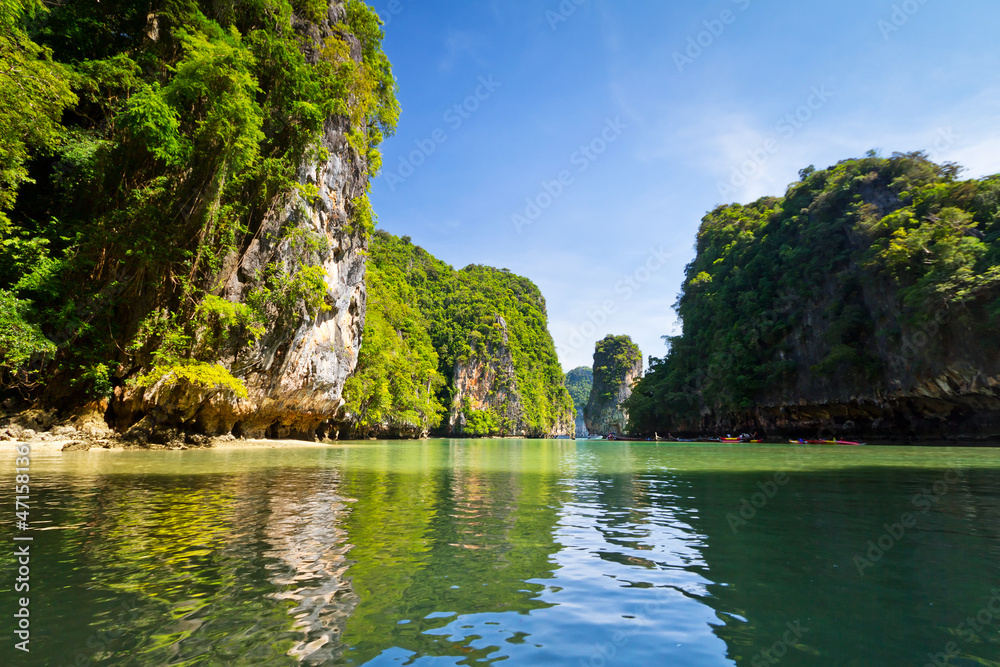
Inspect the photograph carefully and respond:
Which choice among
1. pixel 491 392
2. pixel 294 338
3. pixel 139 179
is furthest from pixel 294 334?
pixel 491 392

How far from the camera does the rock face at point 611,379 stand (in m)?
116

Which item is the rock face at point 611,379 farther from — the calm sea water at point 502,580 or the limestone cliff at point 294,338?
the calm sea water at point 502,580

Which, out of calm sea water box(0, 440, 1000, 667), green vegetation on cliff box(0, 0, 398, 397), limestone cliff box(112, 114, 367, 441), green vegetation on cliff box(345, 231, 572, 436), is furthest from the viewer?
green vegetation on cliff box(345, 231, 572, 436)

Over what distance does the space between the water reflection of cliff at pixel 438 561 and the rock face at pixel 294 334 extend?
16246 millimetres

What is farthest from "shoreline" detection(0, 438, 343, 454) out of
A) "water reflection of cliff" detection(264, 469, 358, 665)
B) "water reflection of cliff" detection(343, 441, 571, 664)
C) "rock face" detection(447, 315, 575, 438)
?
"rock face" detection(447, 315, 575, 438)

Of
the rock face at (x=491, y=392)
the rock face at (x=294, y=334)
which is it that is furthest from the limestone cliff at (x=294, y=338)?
the rock face at (x=491, y=392)

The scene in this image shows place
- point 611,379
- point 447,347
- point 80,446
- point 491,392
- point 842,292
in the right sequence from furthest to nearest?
point 611,379 < point 491,392 < point 447,347 < point 842,292 < point 80,446

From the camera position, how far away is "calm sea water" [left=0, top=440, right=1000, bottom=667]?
9.73 ft

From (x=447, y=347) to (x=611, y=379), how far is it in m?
52.9

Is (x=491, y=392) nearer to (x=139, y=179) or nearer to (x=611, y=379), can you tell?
(x=611, y=379)

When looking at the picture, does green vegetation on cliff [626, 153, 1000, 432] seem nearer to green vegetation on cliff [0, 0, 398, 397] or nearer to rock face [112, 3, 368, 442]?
rock face [112, 3, 368, 442]

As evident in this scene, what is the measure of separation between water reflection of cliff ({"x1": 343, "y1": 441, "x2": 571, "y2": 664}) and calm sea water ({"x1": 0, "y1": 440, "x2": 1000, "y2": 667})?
29 millimetres

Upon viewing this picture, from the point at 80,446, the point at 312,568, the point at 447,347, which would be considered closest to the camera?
the point at 312,568

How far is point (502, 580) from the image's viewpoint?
4.32m
